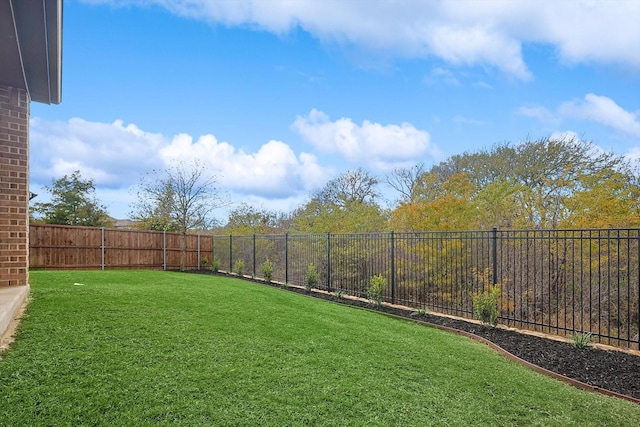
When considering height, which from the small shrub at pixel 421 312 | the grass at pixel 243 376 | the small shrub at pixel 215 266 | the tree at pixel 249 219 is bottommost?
the small shrub at pixel 215 266

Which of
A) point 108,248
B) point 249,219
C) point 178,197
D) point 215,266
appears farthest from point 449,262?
point 178,197

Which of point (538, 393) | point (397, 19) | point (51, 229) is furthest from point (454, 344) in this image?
point (51, 229)

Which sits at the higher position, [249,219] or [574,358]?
[249,219]

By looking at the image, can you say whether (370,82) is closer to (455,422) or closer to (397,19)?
(397,19)

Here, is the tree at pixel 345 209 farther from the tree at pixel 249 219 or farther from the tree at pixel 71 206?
the tree at pixel 71 206

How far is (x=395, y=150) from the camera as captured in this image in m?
14.4

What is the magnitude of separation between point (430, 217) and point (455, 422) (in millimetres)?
6891

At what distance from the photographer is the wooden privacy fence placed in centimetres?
1252

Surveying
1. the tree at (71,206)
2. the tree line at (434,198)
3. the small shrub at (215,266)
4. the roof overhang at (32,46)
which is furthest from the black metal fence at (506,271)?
the tree at (71,206)

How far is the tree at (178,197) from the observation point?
60.9 feet

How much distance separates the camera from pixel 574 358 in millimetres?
4688

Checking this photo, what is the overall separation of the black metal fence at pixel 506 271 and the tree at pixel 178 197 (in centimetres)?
759

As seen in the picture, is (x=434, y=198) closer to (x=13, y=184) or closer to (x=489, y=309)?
(x=489, y=309)

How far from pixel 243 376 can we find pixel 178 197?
16913 mm
